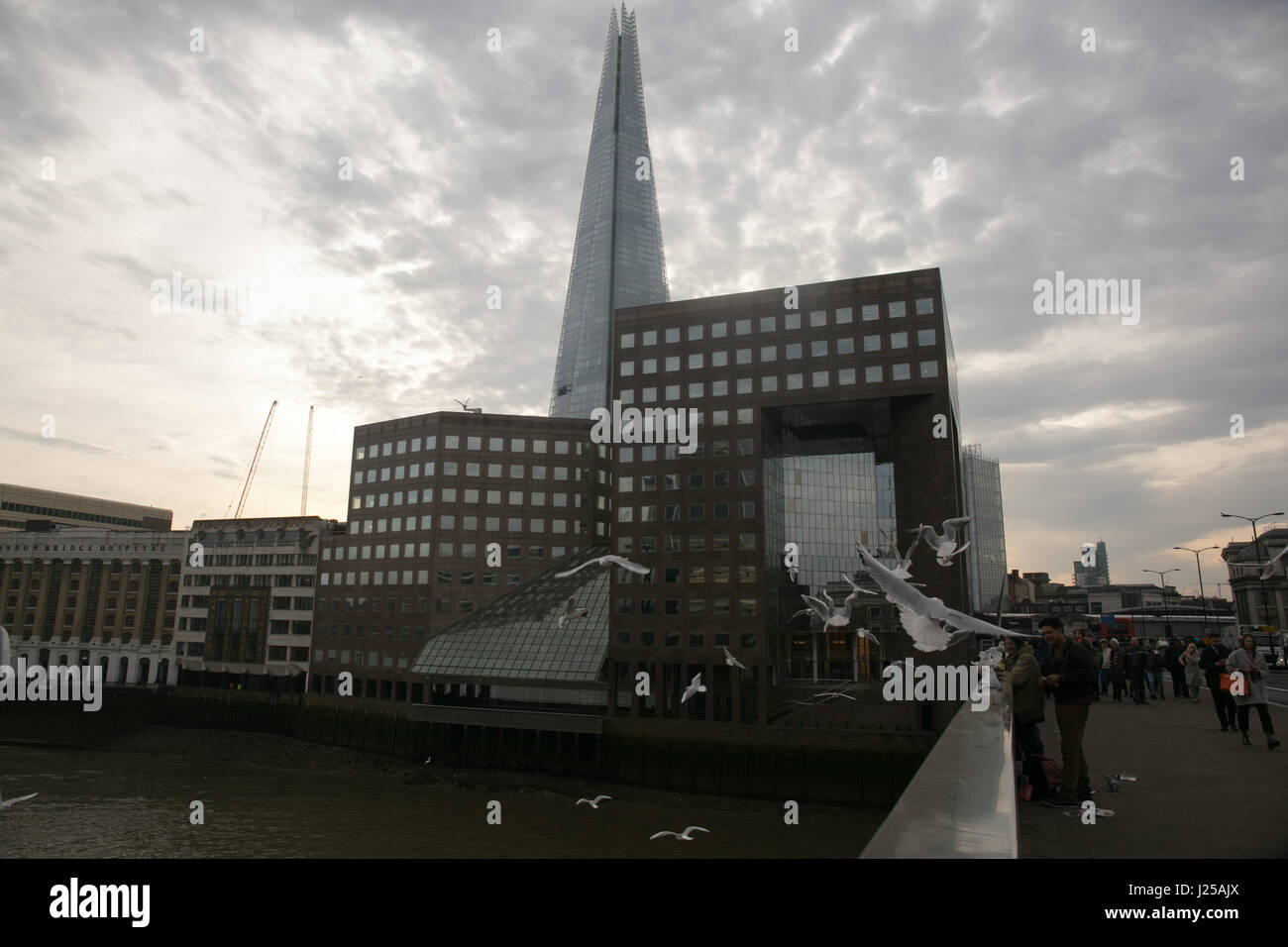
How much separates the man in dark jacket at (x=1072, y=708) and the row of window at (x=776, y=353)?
71.3 meters

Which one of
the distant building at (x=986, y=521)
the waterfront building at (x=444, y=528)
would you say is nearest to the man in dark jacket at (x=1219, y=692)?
the waterfront building at (x=444, y=528)

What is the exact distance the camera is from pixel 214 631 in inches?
4675

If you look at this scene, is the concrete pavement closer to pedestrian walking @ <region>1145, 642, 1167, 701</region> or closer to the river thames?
pedestrian walking @ <region>1145, 642, 1167, 701</region>

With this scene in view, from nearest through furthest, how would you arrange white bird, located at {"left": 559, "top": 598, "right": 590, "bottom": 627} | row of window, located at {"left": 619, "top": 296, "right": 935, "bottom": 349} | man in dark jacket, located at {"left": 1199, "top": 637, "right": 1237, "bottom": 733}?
1. man in dark jacket, located at {"left": 1199, "top": 637, "right": 1237, "bottom": 733}
2. white bird, located at {"left": 559, "top": 598, "right": 590, "bottom": 627}
3. row of window, located at {"left": 619, "top": 296, "right": 935, "bottom": 349}

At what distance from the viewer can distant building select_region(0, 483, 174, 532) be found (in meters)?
166

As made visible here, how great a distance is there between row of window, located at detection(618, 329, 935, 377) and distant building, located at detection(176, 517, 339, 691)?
61302mm

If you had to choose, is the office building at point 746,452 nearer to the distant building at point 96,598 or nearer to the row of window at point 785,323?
the row of window at point 785,323

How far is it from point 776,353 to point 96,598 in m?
121

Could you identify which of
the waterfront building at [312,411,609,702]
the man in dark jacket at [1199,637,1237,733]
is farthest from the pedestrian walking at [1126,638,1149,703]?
the waterfront building at [312,411,609,702]

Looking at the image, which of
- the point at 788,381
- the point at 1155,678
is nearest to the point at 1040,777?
the point at 1155,678

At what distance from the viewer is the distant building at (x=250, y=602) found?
112 m

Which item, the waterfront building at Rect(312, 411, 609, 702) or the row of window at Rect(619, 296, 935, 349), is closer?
the row of window at Rect(619, 296, 935, 349)

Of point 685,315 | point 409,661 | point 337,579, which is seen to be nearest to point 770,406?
point 685,315
